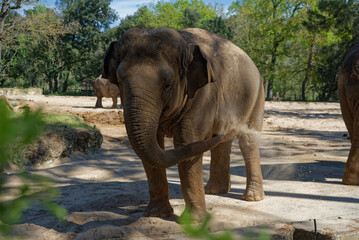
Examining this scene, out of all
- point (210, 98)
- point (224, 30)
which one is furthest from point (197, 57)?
point (224, 30)

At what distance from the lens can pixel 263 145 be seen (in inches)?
487

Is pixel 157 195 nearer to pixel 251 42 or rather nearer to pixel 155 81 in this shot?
pixel 155 81

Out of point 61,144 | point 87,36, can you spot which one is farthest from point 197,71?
point 87,36

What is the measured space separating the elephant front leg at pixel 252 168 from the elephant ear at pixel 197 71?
73.9 inches

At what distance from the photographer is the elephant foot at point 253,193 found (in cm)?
549

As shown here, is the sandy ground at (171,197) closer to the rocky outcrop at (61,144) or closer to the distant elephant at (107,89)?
the rocky outcrop at (61,144)

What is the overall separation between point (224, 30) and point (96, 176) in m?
39.4

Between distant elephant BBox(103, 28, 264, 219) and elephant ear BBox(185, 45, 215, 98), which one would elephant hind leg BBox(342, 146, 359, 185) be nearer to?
distant elephant BBox(103, 28, 264, 219)

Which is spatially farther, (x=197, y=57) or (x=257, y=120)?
(x=257, y=120)

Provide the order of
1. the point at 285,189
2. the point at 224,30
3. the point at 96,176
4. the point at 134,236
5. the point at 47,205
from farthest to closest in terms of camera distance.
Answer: the point at 224,30, the point at 96,176, the point at 285,189, the point at 134,236, the point at 47,205

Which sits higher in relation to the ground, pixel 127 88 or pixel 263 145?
pixel 127 88

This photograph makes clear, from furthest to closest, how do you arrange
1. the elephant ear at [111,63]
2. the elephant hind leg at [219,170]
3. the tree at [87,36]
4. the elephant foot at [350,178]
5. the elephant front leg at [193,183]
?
1. the tree at [87,36]
2. the elephant foot at [350,178]
3. the elephant hind leg at [219,170]
4. the elephant front leg at [193,183]
5. the elephant ear at [111,63]

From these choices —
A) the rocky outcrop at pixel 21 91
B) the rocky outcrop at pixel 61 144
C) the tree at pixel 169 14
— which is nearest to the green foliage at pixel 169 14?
the tree at pixel 169 14

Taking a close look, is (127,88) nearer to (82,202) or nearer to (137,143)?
(137,143)
